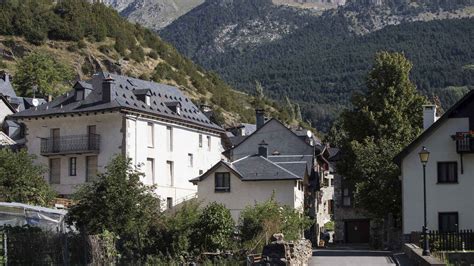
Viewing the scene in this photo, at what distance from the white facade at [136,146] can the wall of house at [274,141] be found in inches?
341

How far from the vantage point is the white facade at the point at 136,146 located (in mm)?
59594

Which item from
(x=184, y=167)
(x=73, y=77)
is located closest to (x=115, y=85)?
(x=184, y=167)

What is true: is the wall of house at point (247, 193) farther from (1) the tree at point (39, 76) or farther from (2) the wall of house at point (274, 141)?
(1) the tree at point (39, 76)

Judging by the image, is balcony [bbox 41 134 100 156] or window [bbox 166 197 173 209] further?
window [bbox 166 197 173 209]

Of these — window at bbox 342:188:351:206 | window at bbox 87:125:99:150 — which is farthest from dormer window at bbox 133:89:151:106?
window at bbox 342:188:351:206

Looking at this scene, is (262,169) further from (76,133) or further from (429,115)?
(76,133)

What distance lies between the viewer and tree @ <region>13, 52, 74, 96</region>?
101812 mm

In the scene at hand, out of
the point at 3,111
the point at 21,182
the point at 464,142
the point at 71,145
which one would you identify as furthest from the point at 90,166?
the point at 3,111

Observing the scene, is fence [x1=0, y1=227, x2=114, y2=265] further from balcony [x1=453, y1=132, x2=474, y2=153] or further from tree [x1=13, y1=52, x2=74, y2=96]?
tree [x1=13, y1=52, x2=74, y2=96]

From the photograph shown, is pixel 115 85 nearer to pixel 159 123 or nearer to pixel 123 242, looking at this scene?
pixel 159 123

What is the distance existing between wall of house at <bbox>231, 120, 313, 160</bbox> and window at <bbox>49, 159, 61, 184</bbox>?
59.3 ft

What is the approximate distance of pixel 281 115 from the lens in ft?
458

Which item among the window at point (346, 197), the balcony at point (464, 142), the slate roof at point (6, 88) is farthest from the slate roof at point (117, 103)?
the slate roof at point (6, 88)

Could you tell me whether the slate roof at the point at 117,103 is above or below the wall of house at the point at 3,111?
below
